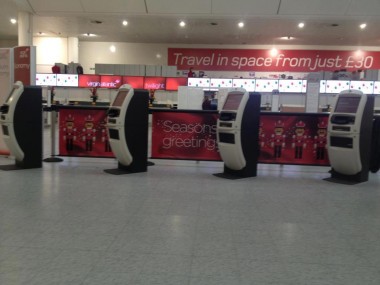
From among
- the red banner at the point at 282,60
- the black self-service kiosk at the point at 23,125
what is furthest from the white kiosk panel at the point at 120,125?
the red banner at the point at 282,60

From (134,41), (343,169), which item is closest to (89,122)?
(343,169)

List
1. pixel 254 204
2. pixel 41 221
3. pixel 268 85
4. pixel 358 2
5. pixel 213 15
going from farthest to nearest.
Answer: pixel 268 85 < pixel 213 15 < pixel 358 2 < pixel 254 204 < pixel 41 221

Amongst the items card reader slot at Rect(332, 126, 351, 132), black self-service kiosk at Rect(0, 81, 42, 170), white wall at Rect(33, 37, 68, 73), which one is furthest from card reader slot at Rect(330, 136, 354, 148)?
white wall at Rect(33, 37, 68, 73)

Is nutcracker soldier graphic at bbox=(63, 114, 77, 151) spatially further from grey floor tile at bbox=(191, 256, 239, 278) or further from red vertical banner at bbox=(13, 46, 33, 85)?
grey floor tile at bbox=(191, 256, 239, 278)

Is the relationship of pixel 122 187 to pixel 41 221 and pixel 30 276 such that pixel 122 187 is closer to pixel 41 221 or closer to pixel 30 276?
pixel 41 221

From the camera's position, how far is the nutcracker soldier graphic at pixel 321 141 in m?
6.39

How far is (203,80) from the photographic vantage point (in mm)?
15195

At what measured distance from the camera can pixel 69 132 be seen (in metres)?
6.78

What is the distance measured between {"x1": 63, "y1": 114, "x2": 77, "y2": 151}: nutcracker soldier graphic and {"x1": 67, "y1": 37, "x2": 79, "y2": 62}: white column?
13.9m

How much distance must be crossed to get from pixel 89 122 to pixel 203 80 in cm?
901

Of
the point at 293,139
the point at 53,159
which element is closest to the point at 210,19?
A: the point at 293,139

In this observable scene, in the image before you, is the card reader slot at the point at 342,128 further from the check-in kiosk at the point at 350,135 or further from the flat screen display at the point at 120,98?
the flat screen display at the point at 120,98

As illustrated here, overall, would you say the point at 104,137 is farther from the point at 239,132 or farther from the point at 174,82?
the point at 174,82

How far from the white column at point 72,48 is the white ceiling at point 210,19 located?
1.82 feet
